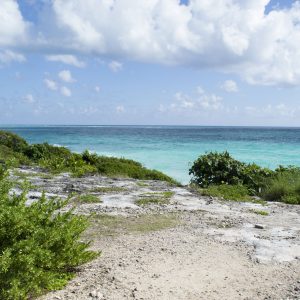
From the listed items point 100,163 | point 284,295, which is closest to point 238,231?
point 284,295

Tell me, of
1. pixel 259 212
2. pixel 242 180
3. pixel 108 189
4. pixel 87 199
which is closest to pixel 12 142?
pixel 108 189

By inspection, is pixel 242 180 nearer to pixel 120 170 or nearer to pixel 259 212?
pixel 120 170

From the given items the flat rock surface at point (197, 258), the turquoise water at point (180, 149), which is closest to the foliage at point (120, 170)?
the turquoise water at point (180, 149)

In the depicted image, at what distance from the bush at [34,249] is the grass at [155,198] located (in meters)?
5.35

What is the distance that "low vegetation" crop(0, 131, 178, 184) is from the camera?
64.1 feet

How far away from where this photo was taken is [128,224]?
352 inches

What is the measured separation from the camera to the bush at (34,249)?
15.6ft

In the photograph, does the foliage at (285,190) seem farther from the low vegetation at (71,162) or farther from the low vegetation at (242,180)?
the low vegetation at (71,162)

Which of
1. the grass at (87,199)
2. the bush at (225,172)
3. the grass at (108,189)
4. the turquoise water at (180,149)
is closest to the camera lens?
the grass at (87,199)

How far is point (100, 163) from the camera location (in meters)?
21.0

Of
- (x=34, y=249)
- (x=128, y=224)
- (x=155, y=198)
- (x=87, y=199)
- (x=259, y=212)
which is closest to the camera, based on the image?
(x=34, y=249)

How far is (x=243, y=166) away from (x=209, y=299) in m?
12.7

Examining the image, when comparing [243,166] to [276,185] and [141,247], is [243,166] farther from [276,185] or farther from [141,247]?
[141,247]

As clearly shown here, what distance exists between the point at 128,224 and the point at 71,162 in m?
12.5
